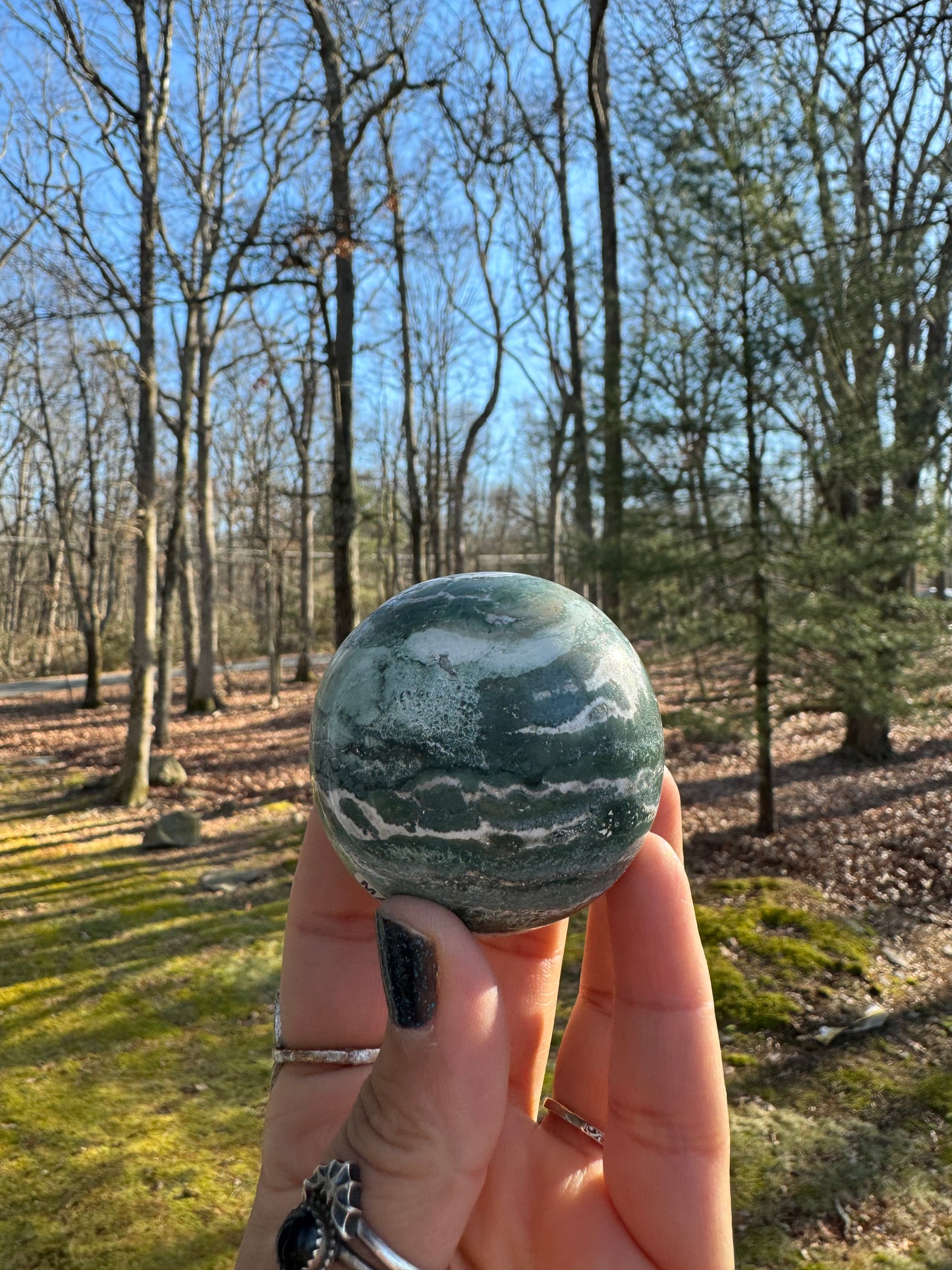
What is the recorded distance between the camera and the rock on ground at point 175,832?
868 centimetres

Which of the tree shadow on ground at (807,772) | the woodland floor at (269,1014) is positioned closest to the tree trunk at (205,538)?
the woodland floor at (269,1014)

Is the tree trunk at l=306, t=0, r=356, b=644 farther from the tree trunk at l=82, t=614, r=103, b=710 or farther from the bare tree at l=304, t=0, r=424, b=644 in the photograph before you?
the tree trunk at l=82, t=614, r=103, b=710

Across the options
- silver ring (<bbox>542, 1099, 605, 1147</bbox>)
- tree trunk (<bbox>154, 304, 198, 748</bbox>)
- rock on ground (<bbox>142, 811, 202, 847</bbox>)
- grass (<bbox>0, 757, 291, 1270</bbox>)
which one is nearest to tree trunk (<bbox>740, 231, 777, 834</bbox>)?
grass (<bbox>0, 757, 291, 1270</bbox>)

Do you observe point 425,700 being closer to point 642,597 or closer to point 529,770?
point 529,770

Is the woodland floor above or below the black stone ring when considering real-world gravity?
below

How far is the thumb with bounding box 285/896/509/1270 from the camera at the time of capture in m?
1.62

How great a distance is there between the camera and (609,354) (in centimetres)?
898

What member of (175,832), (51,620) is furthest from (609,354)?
(51,620)

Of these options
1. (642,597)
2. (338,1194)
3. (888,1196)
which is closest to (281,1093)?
(338,1194)

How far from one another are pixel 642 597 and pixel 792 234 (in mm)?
4049

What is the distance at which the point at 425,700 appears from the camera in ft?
5.81

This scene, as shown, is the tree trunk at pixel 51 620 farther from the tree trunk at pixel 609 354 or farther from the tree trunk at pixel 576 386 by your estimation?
the tree trunk at pixel 609 354

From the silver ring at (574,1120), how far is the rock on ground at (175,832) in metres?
7.36

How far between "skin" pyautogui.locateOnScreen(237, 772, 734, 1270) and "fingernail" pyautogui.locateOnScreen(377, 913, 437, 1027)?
0.06 ft
